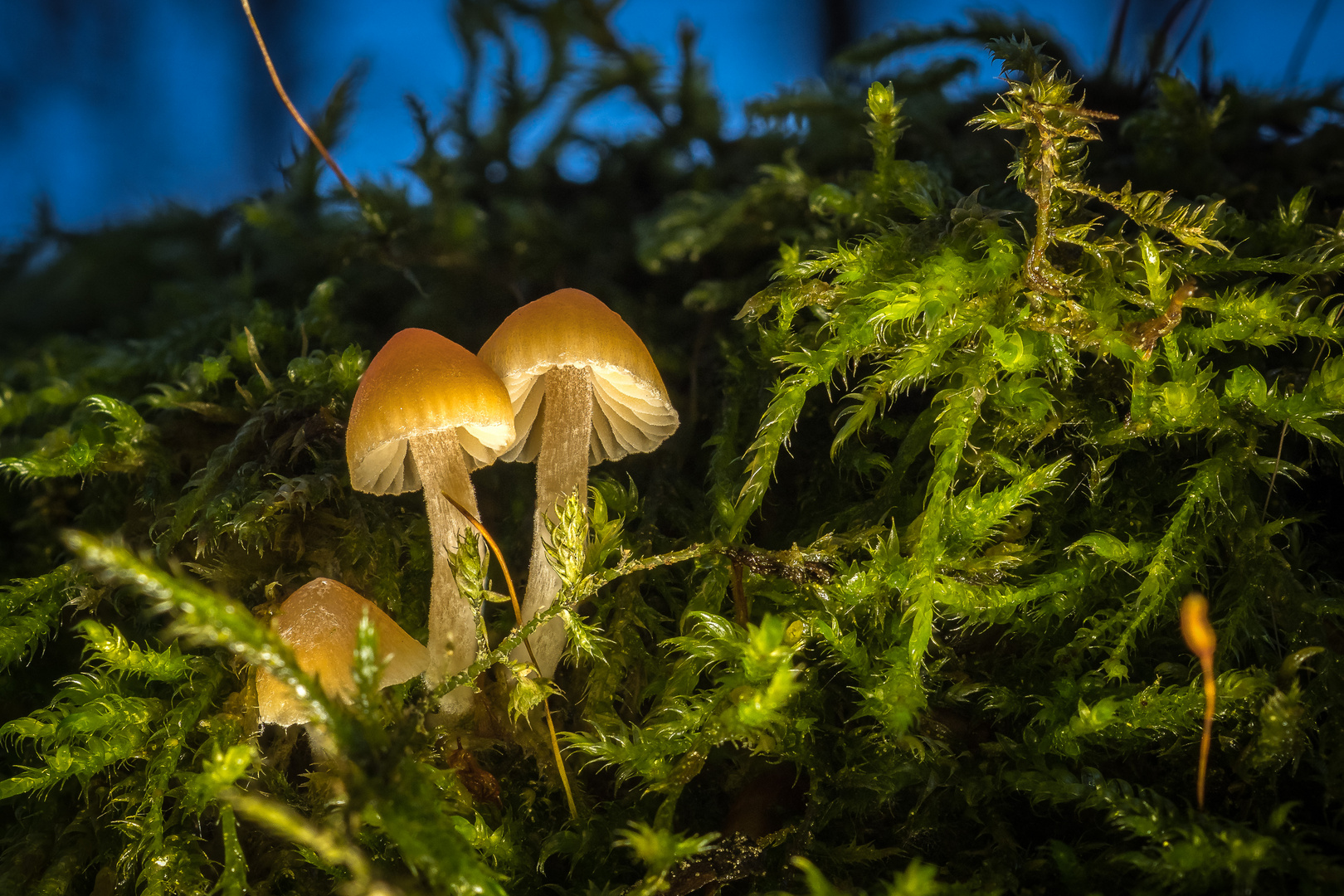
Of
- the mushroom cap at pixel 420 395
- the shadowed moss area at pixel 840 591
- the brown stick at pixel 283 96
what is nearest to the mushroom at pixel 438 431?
the mushroom cap at pixel 420 395

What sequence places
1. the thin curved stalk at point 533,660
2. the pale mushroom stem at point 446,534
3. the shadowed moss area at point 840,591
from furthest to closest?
the pale mushroom stem at point 446,534 < the thin curved stalk at point 533,660 < the shadowed moss area at point 840,591

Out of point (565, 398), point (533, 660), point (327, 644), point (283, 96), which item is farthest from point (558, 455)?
point (283, 96)

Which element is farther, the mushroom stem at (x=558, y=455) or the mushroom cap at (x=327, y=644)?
the mushroom stem at (x=558, y=455)

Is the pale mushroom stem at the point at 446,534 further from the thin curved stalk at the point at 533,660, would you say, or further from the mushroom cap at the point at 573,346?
the mushroom cap at the point at 573,346

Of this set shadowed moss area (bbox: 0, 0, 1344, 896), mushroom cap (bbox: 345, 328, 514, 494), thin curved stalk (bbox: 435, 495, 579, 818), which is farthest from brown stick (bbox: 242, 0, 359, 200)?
thin curved stalk (bbox: 435, 495, 579, 818)

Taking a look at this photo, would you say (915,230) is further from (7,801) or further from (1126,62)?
(7,801)

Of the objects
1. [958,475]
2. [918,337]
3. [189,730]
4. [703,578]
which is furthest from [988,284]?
[189,730]

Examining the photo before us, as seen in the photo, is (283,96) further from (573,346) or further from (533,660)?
(533,660)

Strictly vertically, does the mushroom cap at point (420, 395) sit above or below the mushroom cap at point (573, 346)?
below
